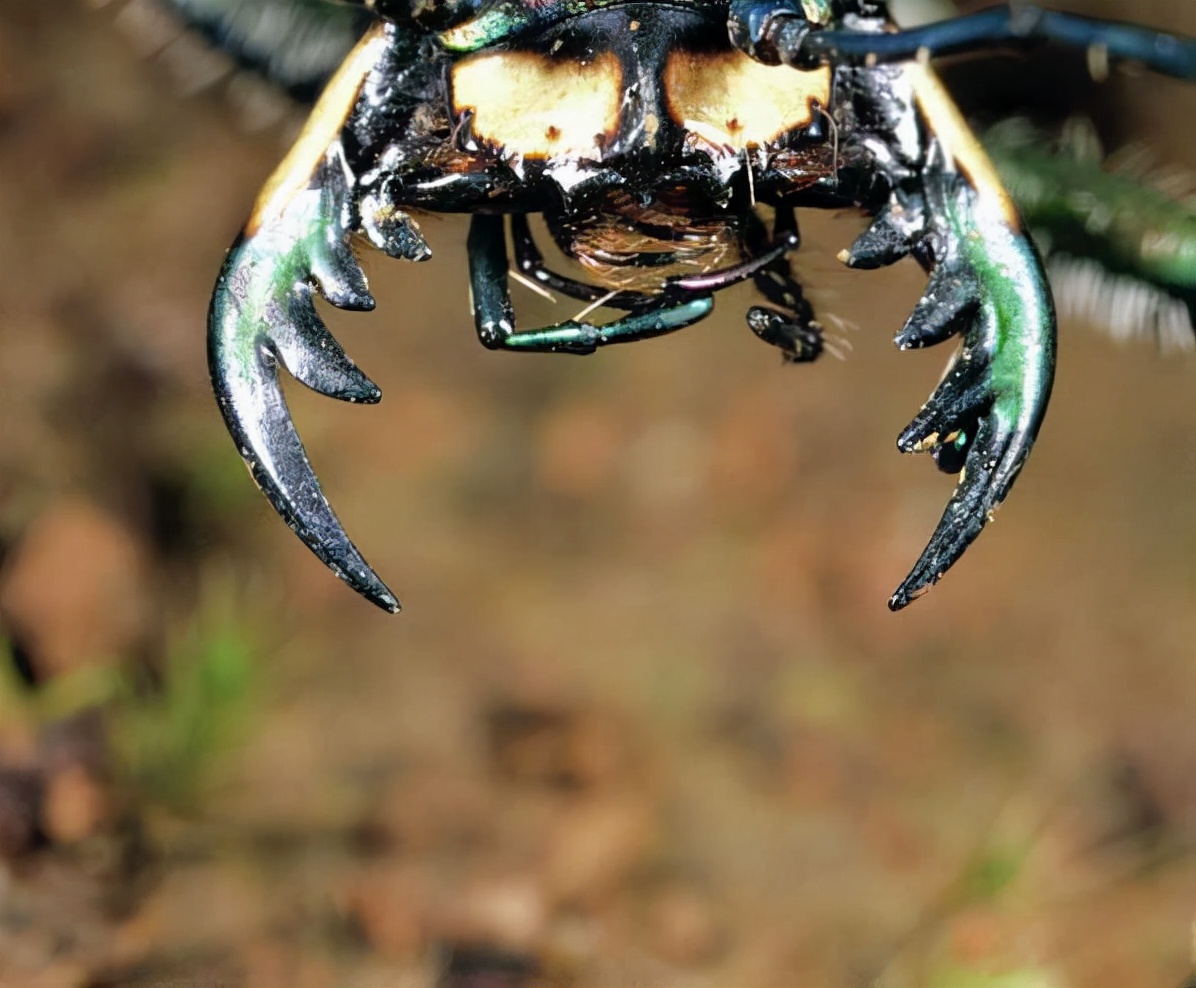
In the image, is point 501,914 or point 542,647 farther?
point 542,647

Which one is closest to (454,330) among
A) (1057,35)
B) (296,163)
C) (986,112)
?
(986,112)

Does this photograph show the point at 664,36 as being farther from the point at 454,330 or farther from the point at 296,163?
the point at 454,330

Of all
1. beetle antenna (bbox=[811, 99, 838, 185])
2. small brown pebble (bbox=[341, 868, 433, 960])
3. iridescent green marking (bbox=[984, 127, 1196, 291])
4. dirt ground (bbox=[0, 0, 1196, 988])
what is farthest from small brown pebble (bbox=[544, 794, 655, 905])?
beetle antenna (bbox=[811, 99, 838, 185])

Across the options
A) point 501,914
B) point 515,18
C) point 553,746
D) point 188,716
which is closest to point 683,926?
point 501,914

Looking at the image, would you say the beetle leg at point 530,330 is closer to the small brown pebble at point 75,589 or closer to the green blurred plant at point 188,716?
the green blurred plant at point 188,716

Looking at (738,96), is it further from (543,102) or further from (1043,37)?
(1043,37)

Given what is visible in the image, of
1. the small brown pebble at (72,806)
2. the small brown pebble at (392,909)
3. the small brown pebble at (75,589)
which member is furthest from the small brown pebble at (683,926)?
the small brown pebble at (75,589)
